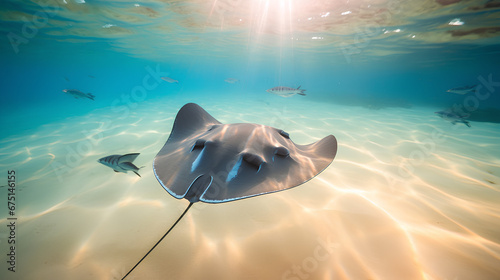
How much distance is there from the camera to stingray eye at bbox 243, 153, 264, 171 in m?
2.03

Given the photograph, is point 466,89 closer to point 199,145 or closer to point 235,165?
point 235,165

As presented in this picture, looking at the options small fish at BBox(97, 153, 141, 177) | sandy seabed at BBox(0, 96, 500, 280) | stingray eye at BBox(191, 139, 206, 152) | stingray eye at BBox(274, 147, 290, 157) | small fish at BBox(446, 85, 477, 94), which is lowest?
sandy seabed at BBox(0, 96, 500, 280)

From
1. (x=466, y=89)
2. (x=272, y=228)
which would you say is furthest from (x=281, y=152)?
(x=466, y=89)

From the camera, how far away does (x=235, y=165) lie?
1.98m

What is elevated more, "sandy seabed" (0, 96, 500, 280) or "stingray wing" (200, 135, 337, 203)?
"stingray wing" (200, 135, 337, 203)

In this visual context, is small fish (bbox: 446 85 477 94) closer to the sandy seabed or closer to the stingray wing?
the sandy seabed

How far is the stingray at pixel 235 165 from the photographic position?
1702mm

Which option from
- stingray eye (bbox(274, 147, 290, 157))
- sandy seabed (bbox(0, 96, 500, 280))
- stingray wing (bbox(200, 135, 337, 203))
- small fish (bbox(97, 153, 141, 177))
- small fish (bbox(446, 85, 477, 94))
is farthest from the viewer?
small fish (bbox(446, 85, 477, 94))

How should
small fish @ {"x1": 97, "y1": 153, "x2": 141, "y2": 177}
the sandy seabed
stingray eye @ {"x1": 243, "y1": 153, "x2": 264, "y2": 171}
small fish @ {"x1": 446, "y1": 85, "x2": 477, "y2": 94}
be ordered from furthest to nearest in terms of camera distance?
small fish @ {"x1": 446, "y1": 85, "x2": 477, "y2": 94} < small fish @ {"x1": 97, "y1": 153, "x2": 141, "y2": 177} < stingray eye @ {"x1": 243, "y1": 153, "x2": 264, "y2": 171} < the sandy seabed

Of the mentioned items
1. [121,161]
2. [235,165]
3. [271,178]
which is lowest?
[121,161]

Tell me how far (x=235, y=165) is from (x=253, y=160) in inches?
8.6

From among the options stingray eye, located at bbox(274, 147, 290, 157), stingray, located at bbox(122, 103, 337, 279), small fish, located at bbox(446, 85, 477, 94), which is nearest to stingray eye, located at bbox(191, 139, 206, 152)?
stingray, located at bbox(122, 103, 337, 279)

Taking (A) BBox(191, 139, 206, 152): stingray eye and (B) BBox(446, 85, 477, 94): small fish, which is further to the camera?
(B) BBox(446, 85, 477, 94): small fish

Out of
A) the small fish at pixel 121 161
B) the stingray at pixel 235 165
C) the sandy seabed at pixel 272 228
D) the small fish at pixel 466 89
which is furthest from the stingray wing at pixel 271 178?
the small fish at pixel 466 89
